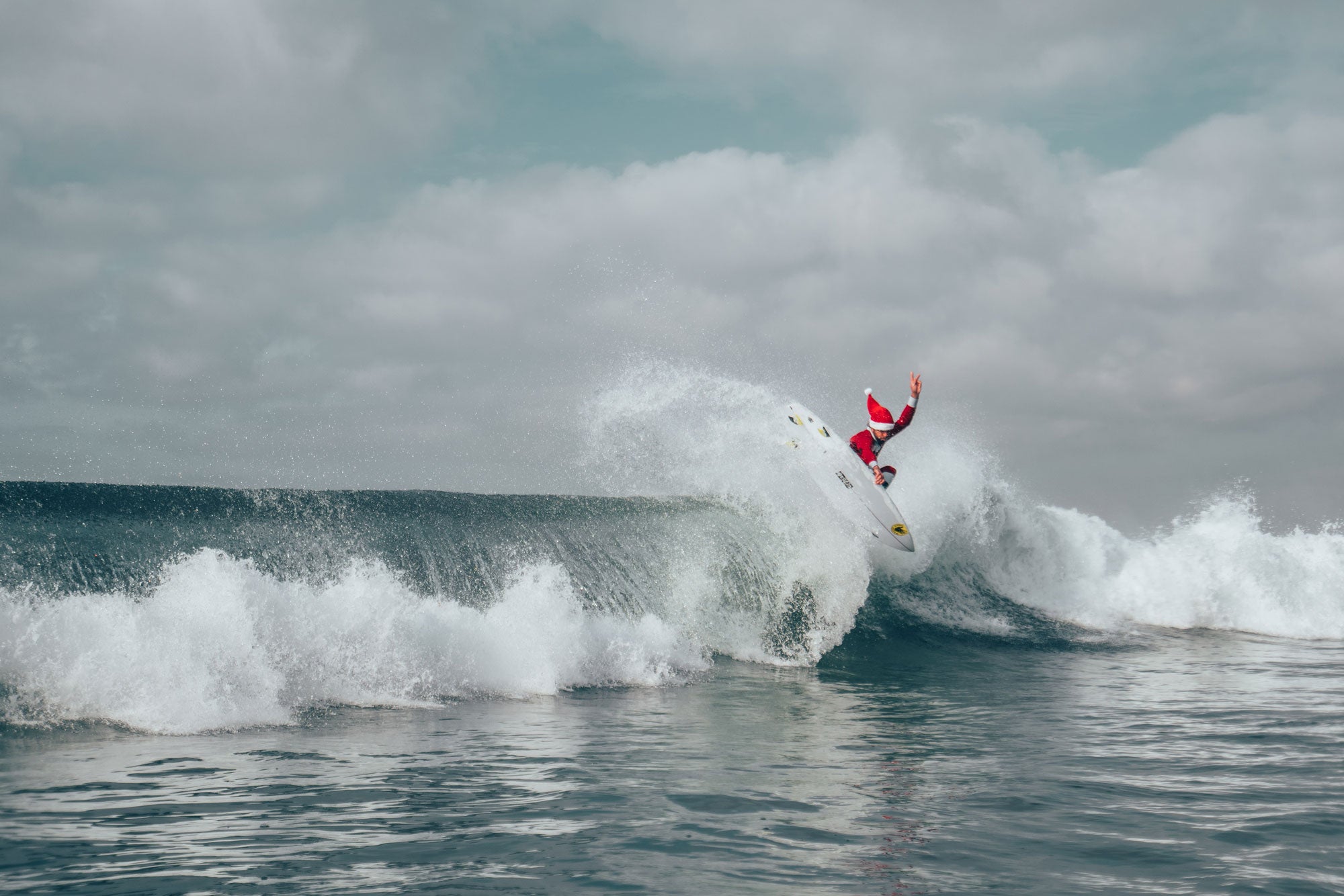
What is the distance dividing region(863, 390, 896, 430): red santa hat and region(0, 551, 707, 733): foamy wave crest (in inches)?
202

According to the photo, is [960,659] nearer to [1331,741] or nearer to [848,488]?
[848,488]

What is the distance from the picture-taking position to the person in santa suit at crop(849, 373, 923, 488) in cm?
1492

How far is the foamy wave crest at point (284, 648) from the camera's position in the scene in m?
8.66

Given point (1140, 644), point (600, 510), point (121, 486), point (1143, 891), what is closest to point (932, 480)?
point (1140, 644)

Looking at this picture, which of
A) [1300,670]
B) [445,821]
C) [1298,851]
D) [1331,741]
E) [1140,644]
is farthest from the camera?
[1140,644]

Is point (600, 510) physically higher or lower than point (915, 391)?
lower

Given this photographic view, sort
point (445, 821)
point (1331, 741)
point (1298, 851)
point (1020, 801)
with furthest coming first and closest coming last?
point (1331, 741) → point (1020, 801) → point (445, 821) → point (1298, 851)

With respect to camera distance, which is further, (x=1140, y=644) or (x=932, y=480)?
(x=932, y=480)

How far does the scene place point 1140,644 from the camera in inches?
704

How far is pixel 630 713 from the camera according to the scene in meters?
9.79

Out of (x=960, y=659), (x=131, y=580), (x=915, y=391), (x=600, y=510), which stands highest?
(x=915, y=391)

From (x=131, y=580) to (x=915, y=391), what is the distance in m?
12.3

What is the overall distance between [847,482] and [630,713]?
24.5ft

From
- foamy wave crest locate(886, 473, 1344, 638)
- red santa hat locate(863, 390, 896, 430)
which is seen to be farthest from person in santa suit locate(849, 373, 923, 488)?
foamy wave crest locate(886, 473, 1344, 638)
